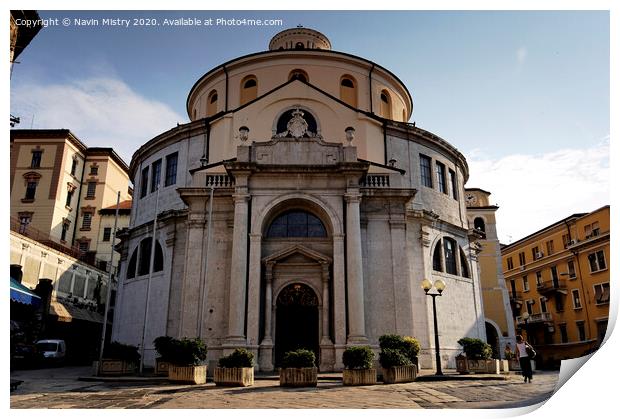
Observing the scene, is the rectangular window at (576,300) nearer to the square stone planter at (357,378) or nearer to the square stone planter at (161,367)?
the square stone planter at (357,378)

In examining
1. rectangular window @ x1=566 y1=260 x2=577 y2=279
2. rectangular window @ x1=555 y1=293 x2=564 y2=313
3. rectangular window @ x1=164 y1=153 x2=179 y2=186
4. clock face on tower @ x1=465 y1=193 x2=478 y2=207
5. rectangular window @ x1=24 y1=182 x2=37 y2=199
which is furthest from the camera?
clock face on tower @ x1=465 y1=193 x2=478 y2=207

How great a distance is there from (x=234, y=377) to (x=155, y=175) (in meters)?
18.5

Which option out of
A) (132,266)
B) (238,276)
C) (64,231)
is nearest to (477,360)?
(238,276)

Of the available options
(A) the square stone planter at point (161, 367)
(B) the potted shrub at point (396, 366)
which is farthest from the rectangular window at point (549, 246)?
(A) the square stone planter at point (161, 367)

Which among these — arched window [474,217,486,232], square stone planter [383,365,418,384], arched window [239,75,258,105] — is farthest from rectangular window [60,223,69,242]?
square stone planter [383,365,418,384]

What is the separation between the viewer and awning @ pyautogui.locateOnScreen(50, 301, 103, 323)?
109 ft

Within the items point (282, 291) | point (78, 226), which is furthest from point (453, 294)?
point (78, 226)

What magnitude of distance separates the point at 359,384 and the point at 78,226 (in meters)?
43.3

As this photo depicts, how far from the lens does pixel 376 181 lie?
79.2ft

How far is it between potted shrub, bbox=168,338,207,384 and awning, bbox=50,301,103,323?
20249 mm

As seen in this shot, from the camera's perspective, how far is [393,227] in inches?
917

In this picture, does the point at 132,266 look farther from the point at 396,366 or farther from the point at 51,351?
the point at 396,366

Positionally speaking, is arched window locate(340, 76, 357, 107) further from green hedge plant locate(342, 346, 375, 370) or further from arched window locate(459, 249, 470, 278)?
green hedge plant locate(342, 346, 375, 370)

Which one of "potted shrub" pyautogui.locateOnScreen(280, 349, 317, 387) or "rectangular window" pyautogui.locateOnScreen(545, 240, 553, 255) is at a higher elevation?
"rectangular window" pyautogui.locateOnScreen(545, 240, 553, 255)
